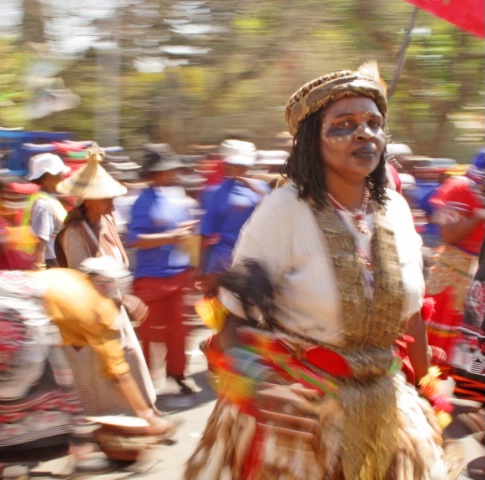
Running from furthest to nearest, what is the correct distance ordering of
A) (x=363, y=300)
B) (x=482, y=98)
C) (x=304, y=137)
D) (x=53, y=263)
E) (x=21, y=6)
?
(x=21, y=6) < (x=482, y=98) < (x=53, y=263) < (x=304, y=137) < (x=363, y=300)

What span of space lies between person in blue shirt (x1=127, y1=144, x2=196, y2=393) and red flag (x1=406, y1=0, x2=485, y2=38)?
7.64 feet

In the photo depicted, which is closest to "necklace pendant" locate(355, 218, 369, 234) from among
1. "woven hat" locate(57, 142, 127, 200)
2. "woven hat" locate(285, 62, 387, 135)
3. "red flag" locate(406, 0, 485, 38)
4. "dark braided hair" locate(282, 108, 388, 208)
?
"dark braided hair" locate(282, 108, 388, 208)

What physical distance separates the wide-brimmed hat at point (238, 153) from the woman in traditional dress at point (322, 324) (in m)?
3.54

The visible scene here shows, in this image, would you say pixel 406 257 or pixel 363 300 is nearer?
pixel 363 300

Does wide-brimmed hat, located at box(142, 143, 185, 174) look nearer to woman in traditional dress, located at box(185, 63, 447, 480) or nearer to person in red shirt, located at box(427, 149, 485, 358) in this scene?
person in red shirt, located at box(427, 149, 485, 358)

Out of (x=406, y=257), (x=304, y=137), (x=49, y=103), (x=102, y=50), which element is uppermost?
(x=304, y=137)

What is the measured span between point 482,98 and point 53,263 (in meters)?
9.86

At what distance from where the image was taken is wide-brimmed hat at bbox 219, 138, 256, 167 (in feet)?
20.3

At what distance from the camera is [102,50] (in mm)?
15852

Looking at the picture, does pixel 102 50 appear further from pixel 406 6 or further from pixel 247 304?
pixel 247 304

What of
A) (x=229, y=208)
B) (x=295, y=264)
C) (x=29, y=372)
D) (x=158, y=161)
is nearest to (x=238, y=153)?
(x=229, y=208)

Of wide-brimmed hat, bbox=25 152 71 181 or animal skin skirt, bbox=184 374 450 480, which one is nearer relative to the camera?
animal skin skirt, bbox=184 374 450 480

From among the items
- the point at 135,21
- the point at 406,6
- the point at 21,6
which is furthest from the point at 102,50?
the point at 406,6

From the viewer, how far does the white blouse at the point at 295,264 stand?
2.42 metres
